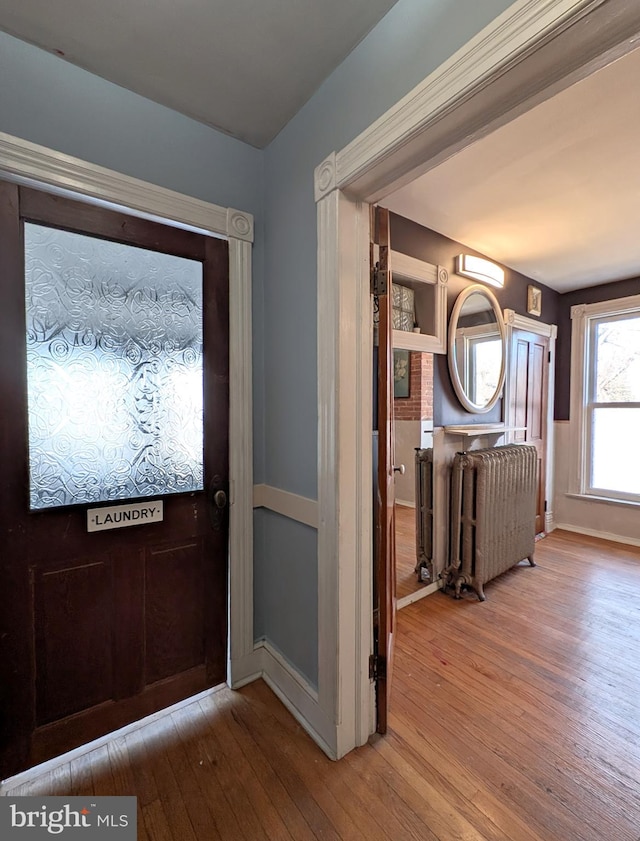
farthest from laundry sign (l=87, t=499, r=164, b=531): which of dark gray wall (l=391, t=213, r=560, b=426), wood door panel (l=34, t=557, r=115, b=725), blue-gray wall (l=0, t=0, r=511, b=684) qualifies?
dark gray wall (l=391, t=213, r=560, b=426)

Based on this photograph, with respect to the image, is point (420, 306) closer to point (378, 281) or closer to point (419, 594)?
point (378, 281)

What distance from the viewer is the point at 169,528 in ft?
5.13

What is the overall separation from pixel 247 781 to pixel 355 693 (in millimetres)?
469

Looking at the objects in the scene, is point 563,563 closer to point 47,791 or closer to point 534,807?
point 534,807

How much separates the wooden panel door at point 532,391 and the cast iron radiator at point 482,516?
804mm

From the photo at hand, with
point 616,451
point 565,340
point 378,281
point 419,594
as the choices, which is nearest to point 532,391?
point 565,340

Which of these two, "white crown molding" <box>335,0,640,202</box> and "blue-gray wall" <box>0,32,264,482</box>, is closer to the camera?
"white crown molding" <box>335,0,640,202</box>

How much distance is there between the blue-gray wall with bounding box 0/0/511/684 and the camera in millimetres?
1126

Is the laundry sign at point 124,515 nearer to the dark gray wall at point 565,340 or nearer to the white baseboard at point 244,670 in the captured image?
the white baseboard at point 244,670

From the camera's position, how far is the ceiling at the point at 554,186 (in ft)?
4.94

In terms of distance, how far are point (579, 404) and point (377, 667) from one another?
3796 millimetres

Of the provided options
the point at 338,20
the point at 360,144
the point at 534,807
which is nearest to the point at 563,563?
the point at 534,807

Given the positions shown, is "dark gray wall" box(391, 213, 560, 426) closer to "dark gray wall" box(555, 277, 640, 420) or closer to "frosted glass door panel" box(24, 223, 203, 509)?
"dark gray wall" box(555, 277, 640, 420)

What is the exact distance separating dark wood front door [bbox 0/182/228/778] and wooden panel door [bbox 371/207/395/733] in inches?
28.0
